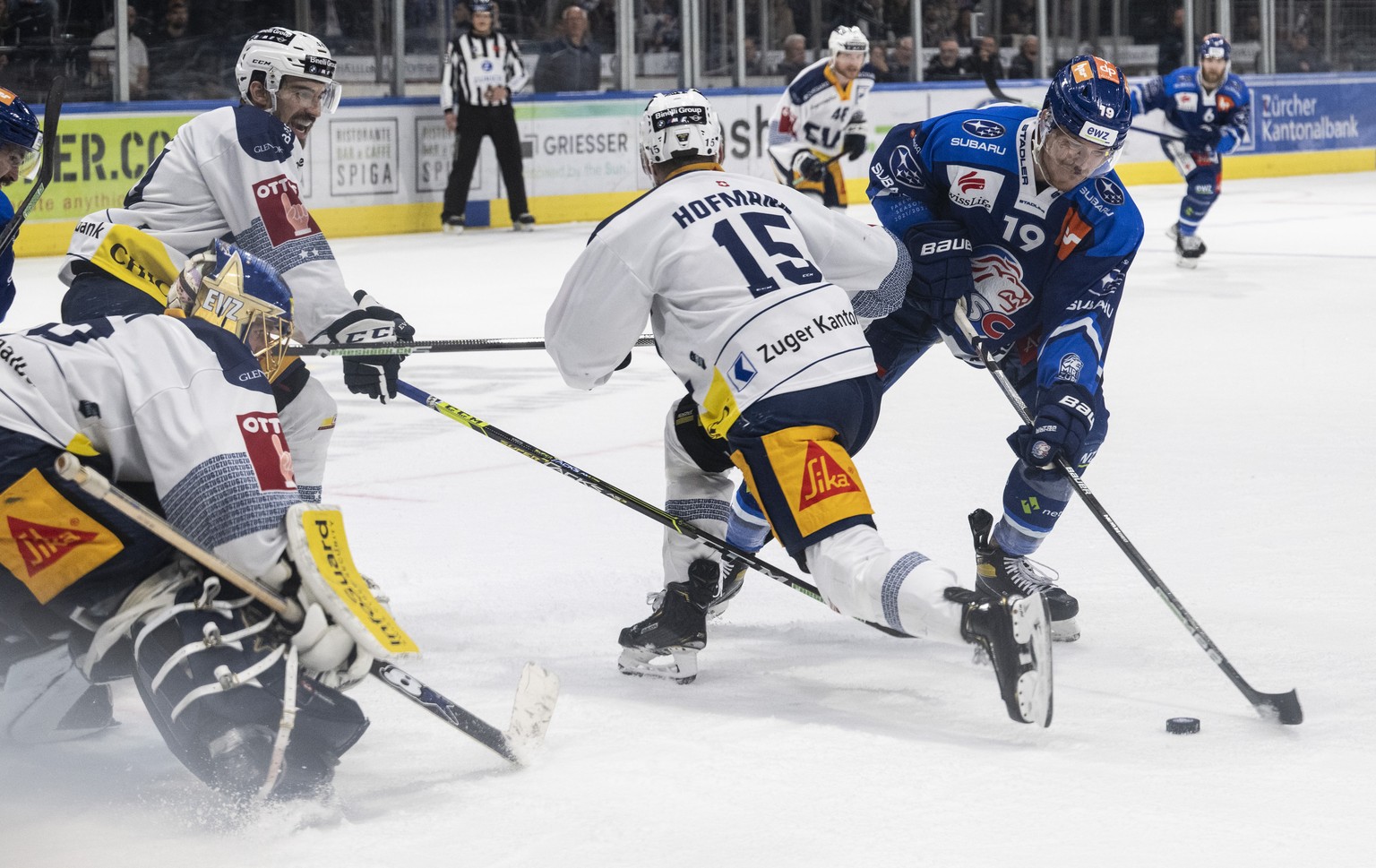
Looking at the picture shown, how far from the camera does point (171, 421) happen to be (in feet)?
7.34

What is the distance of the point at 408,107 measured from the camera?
10938 millimetres

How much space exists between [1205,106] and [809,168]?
7.31 ft

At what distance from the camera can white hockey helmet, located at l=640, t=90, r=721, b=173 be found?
288 cm

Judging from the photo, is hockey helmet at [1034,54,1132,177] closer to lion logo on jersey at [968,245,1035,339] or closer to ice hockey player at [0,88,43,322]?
lion logo on jersey at [968,245,1035,339]

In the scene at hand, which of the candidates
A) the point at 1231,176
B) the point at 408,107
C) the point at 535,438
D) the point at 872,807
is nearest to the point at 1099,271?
the point at 872,807

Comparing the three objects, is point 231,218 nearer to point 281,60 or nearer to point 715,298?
point 281,60

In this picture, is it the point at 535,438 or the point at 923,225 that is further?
the point at 535,438

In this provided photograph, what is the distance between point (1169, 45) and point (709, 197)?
13.6 m

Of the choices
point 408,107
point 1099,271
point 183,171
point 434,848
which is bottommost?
point 434,848

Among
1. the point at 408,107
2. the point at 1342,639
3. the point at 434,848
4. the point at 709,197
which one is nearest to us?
the point at 434,848

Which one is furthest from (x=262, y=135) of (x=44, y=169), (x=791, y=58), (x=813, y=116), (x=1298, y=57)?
(x=1298, y=57)

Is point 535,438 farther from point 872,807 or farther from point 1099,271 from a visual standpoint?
point 872,807

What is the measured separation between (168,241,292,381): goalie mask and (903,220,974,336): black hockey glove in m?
1.31

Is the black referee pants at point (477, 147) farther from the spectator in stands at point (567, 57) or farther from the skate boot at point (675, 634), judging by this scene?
the skate boot at point (675, 634)
